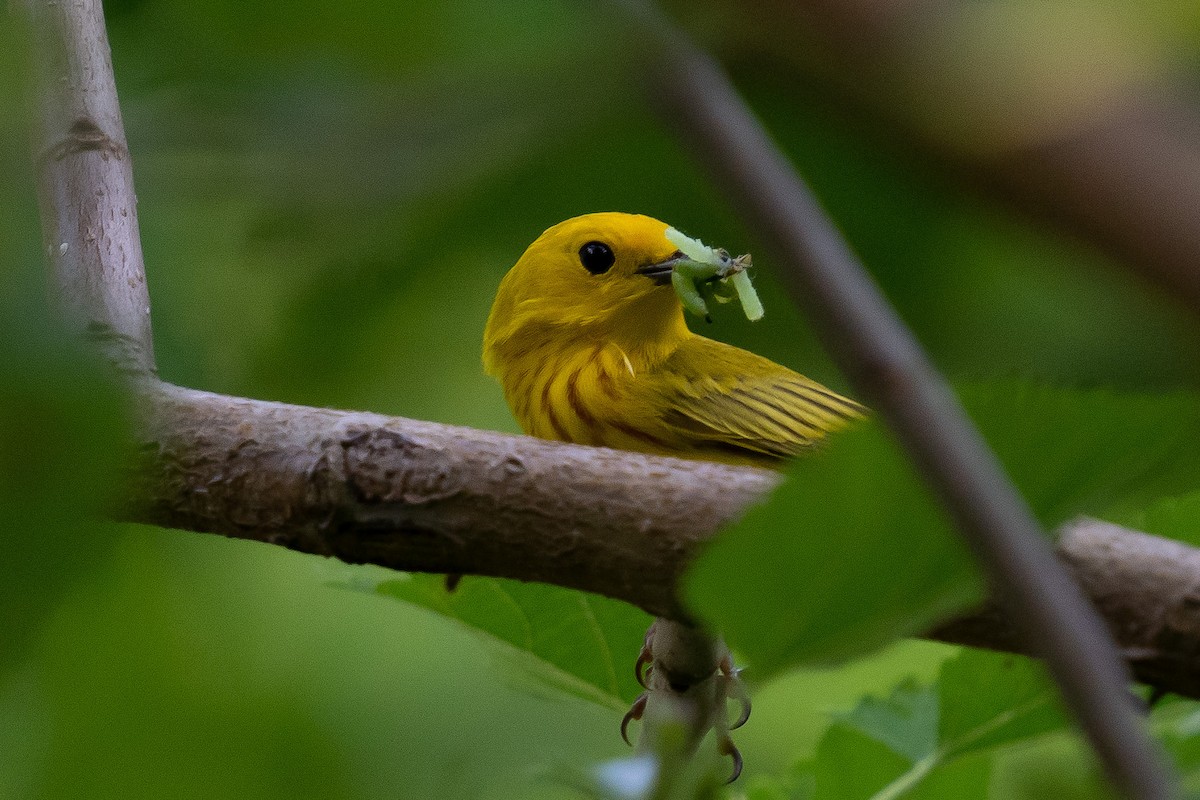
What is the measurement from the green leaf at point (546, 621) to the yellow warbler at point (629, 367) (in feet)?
4.97

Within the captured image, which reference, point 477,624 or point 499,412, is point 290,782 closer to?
point 477,624

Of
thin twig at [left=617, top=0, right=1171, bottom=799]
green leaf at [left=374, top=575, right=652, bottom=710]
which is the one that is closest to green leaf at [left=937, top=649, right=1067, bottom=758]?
green leaf at [left=374, top=575, right=652, bottom=710]

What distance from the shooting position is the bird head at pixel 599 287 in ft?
14.9

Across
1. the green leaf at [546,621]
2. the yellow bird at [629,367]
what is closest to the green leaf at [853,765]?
the green leaf at [546,621]

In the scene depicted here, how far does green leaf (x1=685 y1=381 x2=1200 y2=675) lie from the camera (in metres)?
0.84

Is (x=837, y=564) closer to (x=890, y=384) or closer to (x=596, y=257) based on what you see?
(x=890, y=384)

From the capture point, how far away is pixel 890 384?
23.2 inches

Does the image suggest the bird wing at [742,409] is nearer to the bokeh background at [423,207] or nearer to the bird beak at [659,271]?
the bird beak at [659,271]

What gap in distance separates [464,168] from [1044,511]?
44 cm

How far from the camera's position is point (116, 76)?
1.12 metres

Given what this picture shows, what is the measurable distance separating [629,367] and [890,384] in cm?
384

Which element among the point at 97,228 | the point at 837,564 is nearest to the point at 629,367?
the point at 97,228

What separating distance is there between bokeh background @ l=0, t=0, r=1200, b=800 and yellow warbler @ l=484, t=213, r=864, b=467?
2921 millimetres

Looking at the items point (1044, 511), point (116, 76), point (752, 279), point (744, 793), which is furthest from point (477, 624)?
point (1044, 511)
